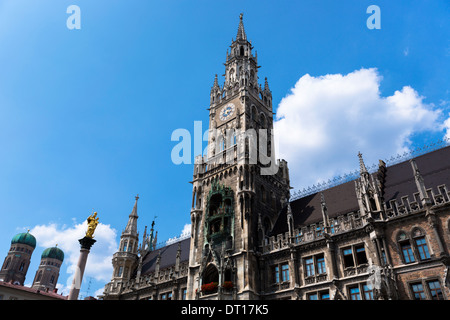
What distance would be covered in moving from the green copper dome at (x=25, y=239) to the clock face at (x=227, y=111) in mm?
105362

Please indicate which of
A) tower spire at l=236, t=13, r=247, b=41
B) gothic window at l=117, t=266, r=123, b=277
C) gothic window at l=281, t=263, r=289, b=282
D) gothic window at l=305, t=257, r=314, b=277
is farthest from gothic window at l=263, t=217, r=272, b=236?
tower spire at l=236, t=13, r=247, b=41

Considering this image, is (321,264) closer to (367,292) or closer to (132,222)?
(367,292)

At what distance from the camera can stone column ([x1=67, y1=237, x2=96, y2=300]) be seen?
2784 cm

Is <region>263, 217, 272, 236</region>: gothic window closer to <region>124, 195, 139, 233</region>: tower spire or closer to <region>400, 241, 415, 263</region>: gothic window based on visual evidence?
<region>400, 241, 415, 263</region>: gothic window

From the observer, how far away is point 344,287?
28.7 meters

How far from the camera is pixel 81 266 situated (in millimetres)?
29500

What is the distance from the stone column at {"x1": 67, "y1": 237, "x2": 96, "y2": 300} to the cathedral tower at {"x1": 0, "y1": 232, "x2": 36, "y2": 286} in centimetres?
10150

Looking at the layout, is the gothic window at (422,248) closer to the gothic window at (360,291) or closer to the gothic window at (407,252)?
the gothic window at (407,252)

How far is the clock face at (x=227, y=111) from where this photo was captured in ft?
154

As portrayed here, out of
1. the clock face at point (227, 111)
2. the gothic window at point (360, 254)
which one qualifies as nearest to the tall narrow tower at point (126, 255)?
the clock face at point (227, 111)

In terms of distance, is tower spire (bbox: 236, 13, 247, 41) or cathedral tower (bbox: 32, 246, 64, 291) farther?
cathedral tower (bbox: 32, 246, 64, 291)
